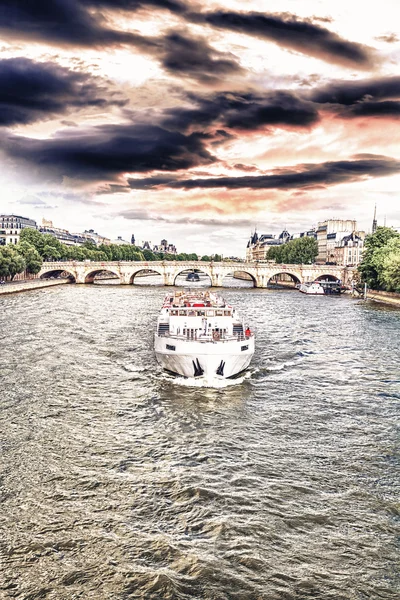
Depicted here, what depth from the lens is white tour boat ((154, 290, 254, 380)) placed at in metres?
28.8

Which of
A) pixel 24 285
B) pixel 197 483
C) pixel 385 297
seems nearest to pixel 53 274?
pixel 24 285

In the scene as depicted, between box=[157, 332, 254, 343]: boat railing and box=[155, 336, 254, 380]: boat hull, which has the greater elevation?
box=[157, 332, 254, 343]: boat railing

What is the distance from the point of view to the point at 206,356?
2869 cm

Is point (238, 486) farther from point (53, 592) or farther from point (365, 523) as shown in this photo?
point (53, 592)

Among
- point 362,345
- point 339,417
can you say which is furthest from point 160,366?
point 362,345

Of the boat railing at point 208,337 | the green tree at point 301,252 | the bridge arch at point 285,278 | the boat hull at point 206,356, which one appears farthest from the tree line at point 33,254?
the boat hull at point 206,356

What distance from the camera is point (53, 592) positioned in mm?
12203

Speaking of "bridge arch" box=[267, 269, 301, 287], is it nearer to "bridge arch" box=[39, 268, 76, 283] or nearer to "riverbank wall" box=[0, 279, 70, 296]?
"bridge arch" box=[39, 268, 76, 283]

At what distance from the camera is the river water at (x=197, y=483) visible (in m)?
12.9

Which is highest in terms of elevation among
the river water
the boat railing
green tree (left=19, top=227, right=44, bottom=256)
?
green tree (left=19, top=227, right=44, bottom=256)

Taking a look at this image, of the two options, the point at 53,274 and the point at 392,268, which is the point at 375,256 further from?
the point at 53,274

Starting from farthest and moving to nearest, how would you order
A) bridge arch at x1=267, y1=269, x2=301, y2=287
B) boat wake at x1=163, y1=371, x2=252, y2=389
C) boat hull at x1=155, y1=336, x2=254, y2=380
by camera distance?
bridge arch at x1=267, y1=269, x2=301, y2=287 → boat wake at x1=163, y1=371, x2=252, y2=389 → boat hull at x1=155, y1=336, x2=254, y2=380

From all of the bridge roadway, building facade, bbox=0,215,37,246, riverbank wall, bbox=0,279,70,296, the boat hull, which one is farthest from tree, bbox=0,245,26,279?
building facade, bbox=0,215,37,246

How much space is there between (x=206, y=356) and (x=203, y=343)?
0.72m
